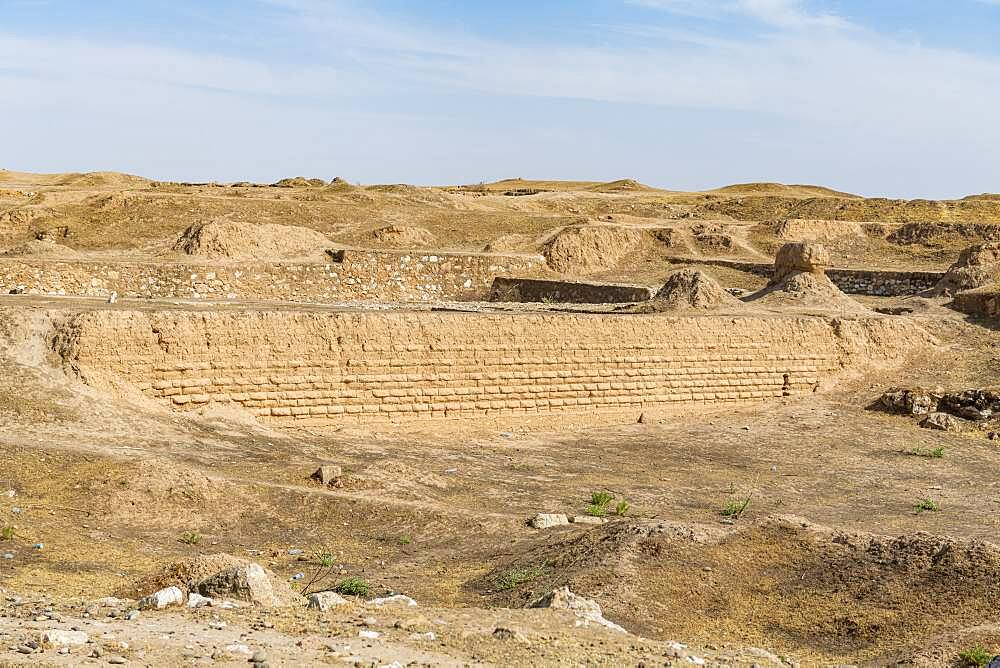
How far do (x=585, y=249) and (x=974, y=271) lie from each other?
981 centimetres

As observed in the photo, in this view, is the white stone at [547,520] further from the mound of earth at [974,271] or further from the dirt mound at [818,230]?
the dirt mound at [818,230]

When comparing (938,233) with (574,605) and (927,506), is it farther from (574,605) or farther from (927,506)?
(574,605)

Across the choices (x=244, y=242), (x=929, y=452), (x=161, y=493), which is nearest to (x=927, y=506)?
(x=929, y=452)

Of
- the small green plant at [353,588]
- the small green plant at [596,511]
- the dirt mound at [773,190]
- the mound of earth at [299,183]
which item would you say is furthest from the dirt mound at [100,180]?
the small green plant at [353,588]

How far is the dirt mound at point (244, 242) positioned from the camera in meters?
24.5

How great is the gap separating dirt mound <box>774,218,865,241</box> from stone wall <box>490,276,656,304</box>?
10276mm

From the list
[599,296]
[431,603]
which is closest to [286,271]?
[599,296]

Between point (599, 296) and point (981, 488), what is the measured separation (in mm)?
12556

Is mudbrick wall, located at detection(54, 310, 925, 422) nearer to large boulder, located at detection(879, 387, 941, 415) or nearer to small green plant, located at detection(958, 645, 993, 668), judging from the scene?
large boulder, located at detection(879, 387, 941, 415)

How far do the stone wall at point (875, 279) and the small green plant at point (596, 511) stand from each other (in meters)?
17.2

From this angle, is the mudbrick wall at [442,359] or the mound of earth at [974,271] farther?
the mound of earth at [974,271]

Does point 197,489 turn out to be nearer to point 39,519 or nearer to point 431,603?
point 39,519

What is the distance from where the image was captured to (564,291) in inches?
997

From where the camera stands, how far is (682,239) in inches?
1222
